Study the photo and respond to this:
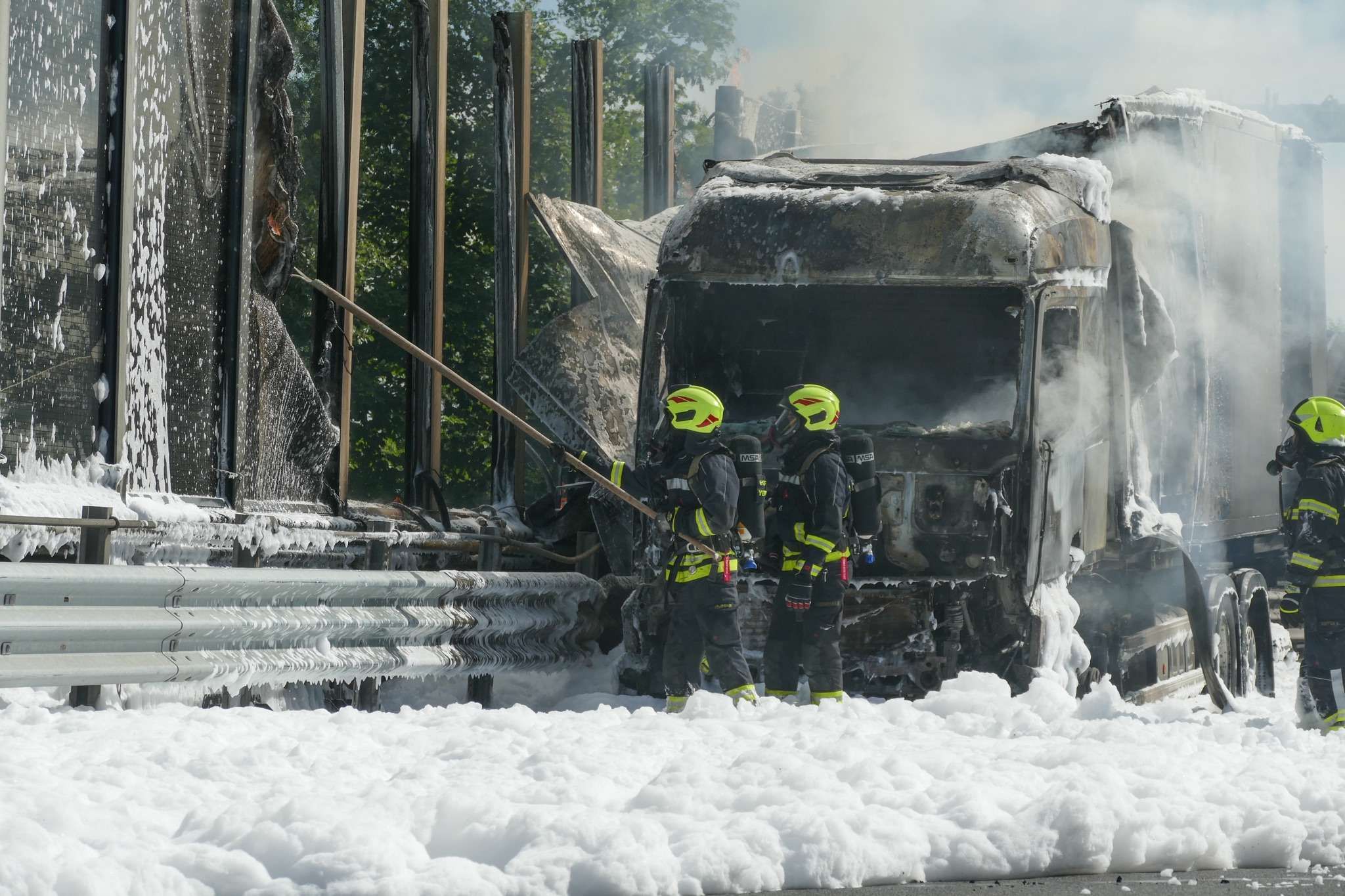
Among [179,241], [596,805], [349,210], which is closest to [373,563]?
[179,241]

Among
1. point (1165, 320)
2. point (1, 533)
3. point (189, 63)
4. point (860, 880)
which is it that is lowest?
point (860, 880)

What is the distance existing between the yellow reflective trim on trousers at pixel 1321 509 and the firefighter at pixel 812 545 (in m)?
2.47

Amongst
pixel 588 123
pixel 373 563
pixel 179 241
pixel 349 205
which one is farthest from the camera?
pixel 588 123

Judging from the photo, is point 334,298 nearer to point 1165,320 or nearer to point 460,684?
point 460,684

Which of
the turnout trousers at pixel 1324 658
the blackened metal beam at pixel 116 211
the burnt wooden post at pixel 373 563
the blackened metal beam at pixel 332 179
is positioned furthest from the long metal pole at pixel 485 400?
the turnout trousers at pixel 1324 658

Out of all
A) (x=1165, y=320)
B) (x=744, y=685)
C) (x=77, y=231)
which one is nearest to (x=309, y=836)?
(x=77, y=231)

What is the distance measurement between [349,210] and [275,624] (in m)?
4.41

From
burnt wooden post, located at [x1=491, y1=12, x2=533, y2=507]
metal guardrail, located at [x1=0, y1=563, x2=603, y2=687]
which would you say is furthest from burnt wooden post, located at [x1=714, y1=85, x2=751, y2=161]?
metal guardrail, located at [x1=0, y1=563, x2=603, y2=687]

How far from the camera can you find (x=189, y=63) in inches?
327

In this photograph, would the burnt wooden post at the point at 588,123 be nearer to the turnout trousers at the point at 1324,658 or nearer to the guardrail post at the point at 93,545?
the turnout trousers at the point at 1324,658

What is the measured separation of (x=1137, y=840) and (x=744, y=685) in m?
3.58

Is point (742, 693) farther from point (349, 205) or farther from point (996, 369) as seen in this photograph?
point (349, 205)

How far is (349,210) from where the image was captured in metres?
11.2

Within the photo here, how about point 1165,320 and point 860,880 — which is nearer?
point 860,880
